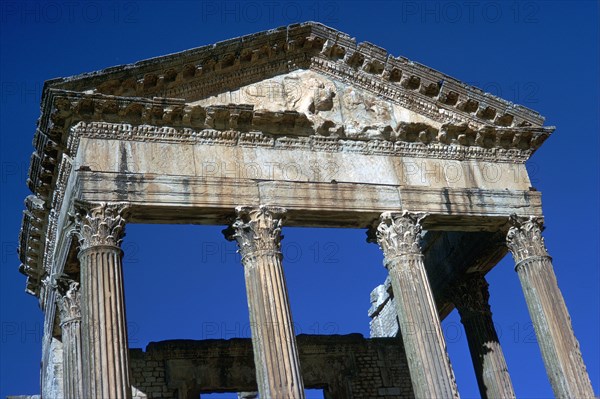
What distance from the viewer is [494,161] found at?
18766mm

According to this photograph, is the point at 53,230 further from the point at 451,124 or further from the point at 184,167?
the point at 451,124

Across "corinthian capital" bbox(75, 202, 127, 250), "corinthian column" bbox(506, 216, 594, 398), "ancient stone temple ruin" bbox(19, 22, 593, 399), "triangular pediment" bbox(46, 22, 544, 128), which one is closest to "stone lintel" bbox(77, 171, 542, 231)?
"ancient stone temple ruin" bbox(19, 22, 593, 399)

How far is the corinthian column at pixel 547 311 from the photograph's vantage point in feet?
53.7

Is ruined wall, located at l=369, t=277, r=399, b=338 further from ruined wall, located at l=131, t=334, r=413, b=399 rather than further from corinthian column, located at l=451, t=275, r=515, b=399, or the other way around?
corinthian column, located at l=451, t=275, r=515, b=399

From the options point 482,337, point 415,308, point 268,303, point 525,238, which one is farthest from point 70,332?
point 525,238

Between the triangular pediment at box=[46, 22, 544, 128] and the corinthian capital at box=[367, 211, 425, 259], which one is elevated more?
the triangular pediment at box=[46, 22, 544, 128]

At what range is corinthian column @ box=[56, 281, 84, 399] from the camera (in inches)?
638

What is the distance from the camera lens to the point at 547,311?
17.0m

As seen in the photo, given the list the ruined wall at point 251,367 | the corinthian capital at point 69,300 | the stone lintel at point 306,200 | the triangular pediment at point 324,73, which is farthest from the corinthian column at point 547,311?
the corinthian capital at point 69,300

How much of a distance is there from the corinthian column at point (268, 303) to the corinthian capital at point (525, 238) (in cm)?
553

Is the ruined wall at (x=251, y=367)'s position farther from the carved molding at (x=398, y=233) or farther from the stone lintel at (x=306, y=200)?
the carved molding at (x=398, y=233)

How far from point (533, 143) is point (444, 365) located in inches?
255

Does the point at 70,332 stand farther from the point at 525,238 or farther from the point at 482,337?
the point at 525,238

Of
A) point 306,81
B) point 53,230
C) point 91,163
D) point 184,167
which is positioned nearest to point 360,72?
point 306,81
